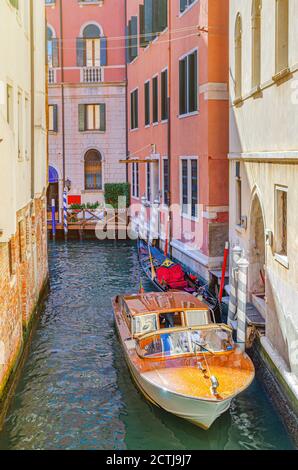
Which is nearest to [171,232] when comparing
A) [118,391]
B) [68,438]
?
[118,391]

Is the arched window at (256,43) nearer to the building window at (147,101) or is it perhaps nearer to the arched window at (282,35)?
the arched window at (282,35)

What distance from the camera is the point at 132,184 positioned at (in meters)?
25.4

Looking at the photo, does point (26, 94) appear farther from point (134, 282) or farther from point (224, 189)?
point (134, 282)

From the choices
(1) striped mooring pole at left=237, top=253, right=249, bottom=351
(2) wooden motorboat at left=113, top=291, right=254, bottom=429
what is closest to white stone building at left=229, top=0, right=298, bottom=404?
(1) striped mooring pole at left=237, top=253, right=249, bottom=351

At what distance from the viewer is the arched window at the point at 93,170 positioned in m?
27.2

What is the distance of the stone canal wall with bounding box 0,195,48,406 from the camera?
27.5ft

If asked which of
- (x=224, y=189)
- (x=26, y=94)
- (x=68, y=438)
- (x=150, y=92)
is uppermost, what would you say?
(x=150, y=92)

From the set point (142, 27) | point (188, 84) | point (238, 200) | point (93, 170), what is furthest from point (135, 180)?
point (238, 200)

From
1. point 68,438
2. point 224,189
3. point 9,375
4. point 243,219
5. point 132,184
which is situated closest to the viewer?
point 68,438

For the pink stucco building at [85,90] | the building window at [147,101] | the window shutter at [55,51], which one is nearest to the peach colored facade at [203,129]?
the building window at [147,101]

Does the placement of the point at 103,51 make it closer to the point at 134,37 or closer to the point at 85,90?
the point at 85,90

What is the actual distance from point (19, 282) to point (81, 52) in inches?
714

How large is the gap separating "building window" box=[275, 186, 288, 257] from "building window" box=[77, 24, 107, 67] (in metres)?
19.0

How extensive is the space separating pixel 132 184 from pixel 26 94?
13749 millimetres
